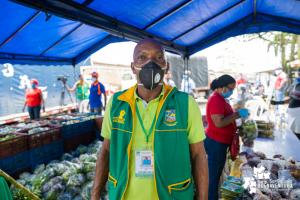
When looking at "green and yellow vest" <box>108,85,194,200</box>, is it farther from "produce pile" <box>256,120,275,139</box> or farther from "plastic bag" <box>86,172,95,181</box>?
"produce pile" <box>256,120,275,139</box>

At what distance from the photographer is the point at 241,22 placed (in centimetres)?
561

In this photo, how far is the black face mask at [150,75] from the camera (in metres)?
1.34

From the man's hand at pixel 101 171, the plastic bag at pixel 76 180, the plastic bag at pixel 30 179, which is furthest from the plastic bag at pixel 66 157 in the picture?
the man's hand at pixel 101 171

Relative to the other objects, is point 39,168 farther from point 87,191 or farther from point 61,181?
point 87,191

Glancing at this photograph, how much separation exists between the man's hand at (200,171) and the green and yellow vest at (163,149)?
0.23ft

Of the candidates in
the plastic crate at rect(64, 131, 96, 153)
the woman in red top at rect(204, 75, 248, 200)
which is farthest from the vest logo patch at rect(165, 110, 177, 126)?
the plastic crate at rect(64, 131, 96, 153)

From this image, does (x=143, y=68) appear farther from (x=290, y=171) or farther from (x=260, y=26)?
(x=260, y=26)

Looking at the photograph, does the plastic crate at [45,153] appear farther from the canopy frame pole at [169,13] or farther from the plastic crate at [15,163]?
the canopy frame pole at [169,13]

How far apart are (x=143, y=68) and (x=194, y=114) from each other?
1.61 feet

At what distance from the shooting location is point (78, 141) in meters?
4.35

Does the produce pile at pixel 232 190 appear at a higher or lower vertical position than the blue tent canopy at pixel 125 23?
lower

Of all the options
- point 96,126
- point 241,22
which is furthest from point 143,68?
point 241,22

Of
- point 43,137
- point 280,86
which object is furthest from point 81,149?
point 280,86

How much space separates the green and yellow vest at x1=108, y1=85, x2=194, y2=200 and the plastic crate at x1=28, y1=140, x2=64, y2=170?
8.98ft
